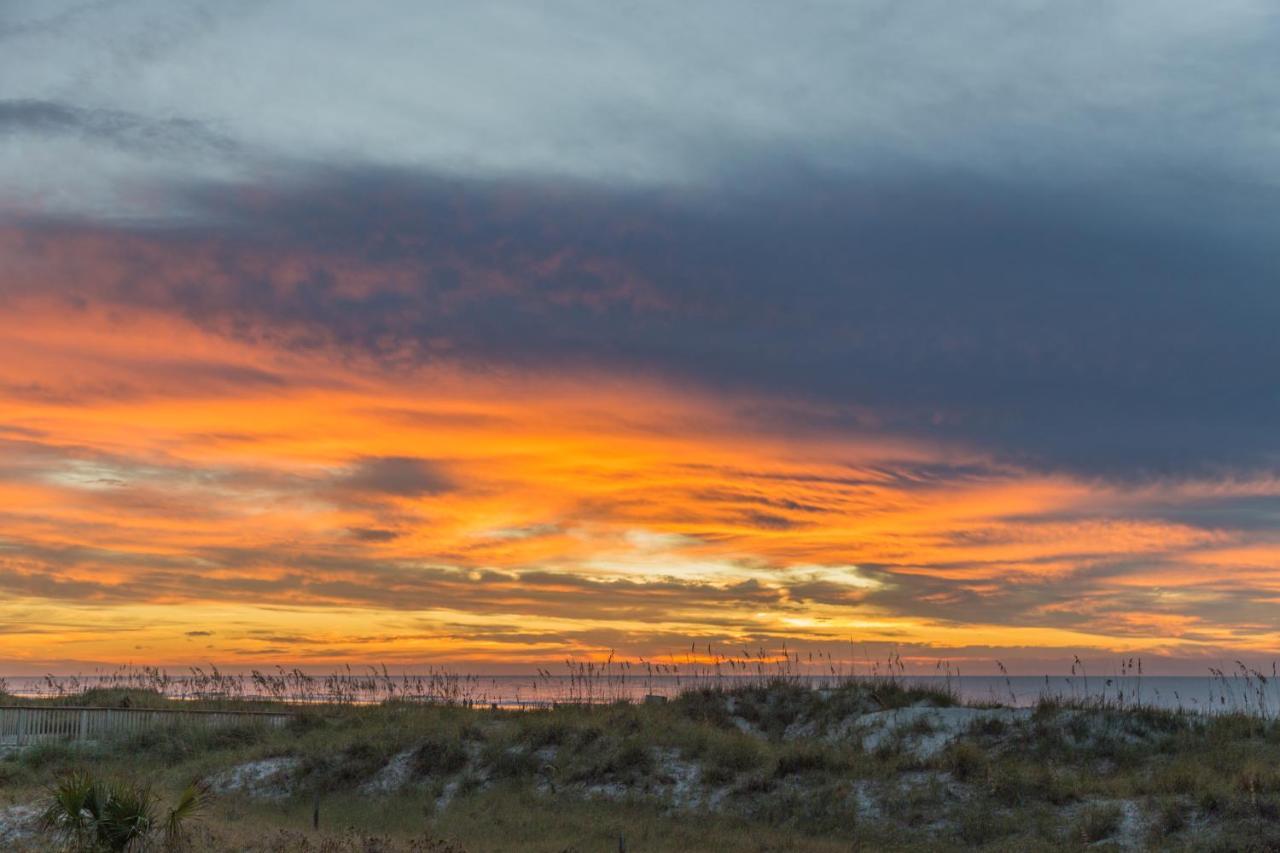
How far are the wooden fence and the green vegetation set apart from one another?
83cm

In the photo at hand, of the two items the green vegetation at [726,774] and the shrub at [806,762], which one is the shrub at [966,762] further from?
the shrub at [806,762]

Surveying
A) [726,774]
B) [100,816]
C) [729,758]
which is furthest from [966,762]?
[100,816]

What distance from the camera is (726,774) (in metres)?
34.8

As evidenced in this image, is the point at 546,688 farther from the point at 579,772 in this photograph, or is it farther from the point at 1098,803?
the point at 1098,803

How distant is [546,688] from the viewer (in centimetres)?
14350

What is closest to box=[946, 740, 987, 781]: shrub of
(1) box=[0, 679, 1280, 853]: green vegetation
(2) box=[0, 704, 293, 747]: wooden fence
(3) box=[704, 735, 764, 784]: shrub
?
(1) box=[0, 679, 1280, 853]: green vegetation

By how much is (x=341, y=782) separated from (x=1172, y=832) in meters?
26.9

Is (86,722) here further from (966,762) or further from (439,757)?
(966,762)

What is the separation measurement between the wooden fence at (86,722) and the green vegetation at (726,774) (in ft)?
2.71

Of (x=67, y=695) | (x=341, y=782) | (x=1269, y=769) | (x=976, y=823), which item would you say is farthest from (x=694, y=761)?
(x=67, y=695)

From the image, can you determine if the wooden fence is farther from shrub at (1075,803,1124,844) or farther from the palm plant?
shrub at (1075,803,1124,844)

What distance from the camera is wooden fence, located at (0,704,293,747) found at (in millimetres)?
42938

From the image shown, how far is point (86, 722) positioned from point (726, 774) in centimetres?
2695

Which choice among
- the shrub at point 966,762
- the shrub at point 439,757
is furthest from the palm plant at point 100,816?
the shrub at point 966,762
